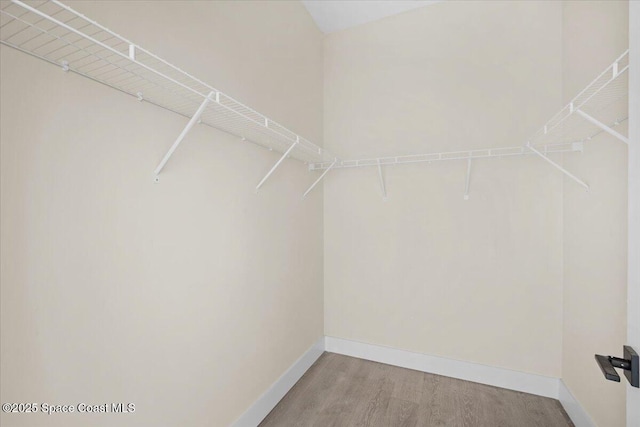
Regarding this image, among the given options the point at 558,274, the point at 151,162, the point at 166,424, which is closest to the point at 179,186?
the point at 151,162

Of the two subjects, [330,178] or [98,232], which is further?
[330,178]

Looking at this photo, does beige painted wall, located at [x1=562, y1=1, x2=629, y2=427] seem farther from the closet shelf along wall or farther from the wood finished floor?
the wood finished floor

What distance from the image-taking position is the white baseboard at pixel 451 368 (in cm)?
189

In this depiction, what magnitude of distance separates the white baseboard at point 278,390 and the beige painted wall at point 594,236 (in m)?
1.76

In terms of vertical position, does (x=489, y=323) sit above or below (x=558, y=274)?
below

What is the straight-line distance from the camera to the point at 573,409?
1644 mm

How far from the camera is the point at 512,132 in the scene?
6.53ft

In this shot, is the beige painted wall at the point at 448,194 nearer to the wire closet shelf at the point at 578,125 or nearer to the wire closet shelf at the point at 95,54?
the wire closet shelf at the point at 578,125

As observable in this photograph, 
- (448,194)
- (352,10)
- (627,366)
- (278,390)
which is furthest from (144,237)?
(352,10)

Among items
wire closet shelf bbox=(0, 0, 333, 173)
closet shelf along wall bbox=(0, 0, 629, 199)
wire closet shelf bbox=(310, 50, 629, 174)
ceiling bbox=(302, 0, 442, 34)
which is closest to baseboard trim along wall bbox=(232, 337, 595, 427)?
closet shelf along wall bbox=(0, 0, 629, 199)

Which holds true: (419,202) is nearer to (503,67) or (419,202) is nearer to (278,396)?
(503,67)

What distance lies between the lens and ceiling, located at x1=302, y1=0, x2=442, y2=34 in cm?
223

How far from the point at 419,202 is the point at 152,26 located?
200 centimetres

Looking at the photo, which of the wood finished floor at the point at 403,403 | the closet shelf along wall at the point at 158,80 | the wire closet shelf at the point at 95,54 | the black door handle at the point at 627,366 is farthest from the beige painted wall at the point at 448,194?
the wire closet shelf at the point at 95,54
